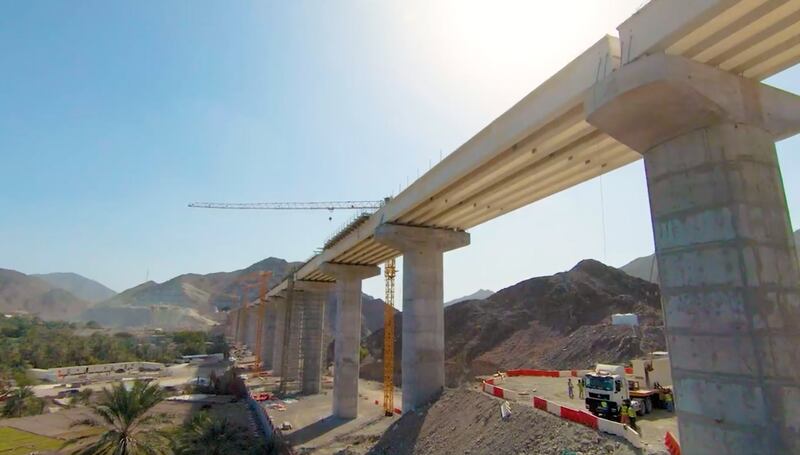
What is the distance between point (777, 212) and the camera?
432 inches

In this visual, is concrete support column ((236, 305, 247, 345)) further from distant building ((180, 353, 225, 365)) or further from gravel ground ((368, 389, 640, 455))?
gravel ground ((368, 389, 640, 455))

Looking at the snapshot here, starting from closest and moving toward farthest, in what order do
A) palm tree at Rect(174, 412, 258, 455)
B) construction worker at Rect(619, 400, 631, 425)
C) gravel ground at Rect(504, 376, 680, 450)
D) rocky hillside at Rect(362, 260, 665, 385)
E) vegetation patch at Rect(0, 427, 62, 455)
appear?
1. gravel ground at Rect(504, 376, 680, 450)
2. construction worker at Rect(619, 400, 631, 425)
3. palm tree at Rect(174, 412, 258, 455)
4. vegetation patch at Rect(0, 427, 62, 455)
5. rocky hillside at Rect(362, 260, 665, 385)

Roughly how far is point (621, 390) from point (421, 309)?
12.0m

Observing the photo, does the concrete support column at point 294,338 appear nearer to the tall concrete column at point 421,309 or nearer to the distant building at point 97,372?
the distant building at point 97,372

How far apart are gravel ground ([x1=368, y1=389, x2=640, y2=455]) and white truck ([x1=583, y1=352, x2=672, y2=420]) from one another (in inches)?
110

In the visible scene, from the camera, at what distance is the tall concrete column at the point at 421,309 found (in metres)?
28.3

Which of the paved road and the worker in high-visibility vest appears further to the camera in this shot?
the worker in high-visibility vest

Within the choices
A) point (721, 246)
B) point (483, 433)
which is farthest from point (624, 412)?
point (721, 246)

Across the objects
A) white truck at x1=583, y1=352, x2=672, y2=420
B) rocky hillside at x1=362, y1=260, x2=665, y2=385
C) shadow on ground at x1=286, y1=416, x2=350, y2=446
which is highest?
rocky hillside at x1=362, y1=260, x2=665, y2=385

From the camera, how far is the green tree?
4416 cm

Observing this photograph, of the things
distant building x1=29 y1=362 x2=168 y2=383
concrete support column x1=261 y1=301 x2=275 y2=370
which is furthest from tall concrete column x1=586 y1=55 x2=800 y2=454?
distant building x1=29 y1=362 x2=168 y2=383

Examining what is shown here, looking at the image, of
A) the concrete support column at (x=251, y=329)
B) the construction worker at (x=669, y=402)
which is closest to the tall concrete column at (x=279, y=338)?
the concrete support column at (x=251, y=329)

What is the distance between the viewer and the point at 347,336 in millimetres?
42656

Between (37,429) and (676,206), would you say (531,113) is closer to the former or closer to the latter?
(676,206)
